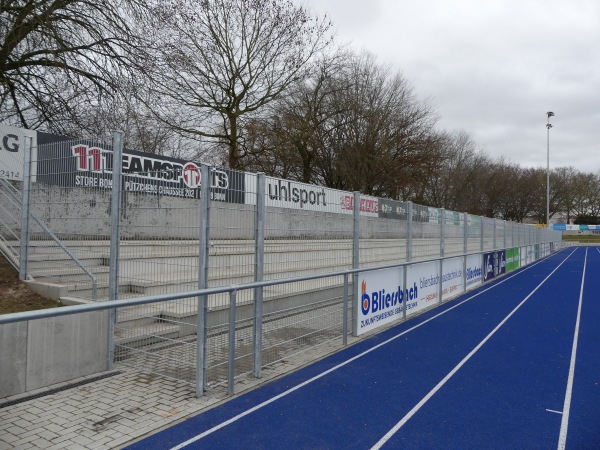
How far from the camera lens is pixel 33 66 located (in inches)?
414

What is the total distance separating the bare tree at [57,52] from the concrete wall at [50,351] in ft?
21.3

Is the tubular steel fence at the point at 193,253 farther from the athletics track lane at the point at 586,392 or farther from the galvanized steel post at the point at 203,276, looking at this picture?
the athletics track lane at the point at 586,392

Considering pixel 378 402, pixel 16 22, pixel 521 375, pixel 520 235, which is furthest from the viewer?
pixel 520 235

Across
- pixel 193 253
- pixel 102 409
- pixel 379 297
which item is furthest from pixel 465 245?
pixel 102 409

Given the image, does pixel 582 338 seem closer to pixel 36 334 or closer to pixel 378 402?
pixel 378 402

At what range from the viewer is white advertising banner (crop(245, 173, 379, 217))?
590 cm

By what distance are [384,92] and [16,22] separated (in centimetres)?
2031

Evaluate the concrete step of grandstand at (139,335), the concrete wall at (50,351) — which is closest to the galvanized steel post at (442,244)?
the concrete step of grandstand at (139,335)

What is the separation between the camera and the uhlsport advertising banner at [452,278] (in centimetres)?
1227

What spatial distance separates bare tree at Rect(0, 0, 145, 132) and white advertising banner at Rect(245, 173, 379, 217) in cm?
627

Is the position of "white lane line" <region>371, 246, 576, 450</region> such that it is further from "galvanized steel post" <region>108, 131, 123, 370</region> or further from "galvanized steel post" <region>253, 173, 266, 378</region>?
"galvanized steel post" <region>108, 131, 123, 370</region>

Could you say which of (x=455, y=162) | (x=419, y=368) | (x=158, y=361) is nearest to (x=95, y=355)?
(x=158, y=361)

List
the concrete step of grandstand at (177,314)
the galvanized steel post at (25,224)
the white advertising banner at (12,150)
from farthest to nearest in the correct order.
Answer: the white advertising banner at (12,150) < the galvanized steel post at (25,224) < the concrete step of grandstand at (177,314)

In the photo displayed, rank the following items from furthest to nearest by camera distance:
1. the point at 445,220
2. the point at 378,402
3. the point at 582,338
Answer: the point at 445,220
the point at 582,338
the point at 378,402
